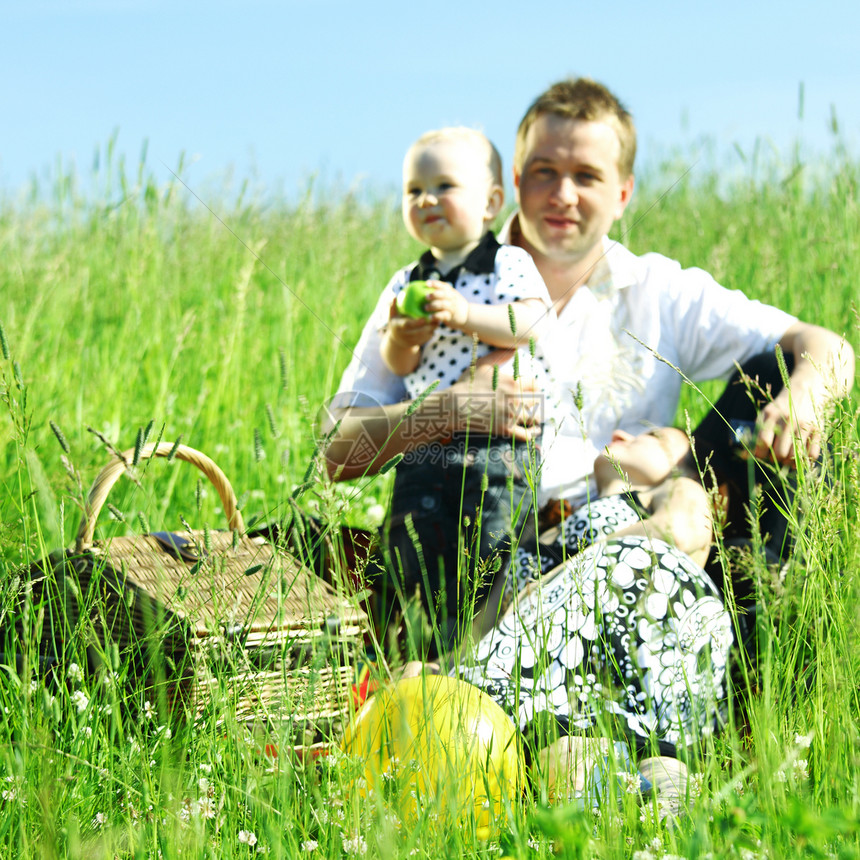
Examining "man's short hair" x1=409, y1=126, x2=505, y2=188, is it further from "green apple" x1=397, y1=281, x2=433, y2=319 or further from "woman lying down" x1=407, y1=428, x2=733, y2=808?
"woman lying down" x1=407, y1=428, x2=733, y2=808

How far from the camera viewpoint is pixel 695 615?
2027 millimetres

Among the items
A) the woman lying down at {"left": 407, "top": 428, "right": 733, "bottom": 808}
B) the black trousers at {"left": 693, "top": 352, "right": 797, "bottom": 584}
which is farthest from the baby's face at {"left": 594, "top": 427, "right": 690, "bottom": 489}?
the black trousers at {"left": 693, "top": 352, "right": 797, "bottom": 584}

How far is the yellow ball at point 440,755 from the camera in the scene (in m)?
1.36

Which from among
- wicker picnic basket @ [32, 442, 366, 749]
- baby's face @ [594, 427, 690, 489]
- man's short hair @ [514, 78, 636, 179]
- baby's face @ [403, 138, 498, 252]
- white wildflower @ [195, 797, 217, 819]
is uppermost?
man's short hair @ [514, 78, 636, 179]

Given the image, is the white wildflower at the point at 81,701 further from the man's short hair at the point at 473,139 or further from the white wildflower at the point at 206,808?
the man's short hair at the point at 473,139

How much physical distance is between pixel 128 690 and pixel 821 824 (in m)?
1.50

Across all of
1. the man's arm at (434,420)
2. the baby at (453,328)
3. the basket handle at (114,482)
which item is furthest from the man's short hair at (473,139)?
the basket handle at (114,482)

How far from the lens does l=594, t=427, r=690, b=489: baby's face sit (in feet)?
8.63

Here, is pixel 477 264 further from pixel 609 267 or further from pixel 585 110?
pixel 585 110

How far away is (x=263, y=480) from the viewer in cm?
359

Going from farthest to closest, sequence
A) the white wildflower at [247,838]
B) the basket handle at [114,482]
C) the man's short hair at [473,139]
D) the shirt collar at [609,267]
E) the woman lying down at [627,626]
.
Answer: the shirt collar at [609,267] → the man's short hair at [473,139] → the basket handle at [114,482] → the woman lying down at [627,626] → the white wildflower at [247,838]

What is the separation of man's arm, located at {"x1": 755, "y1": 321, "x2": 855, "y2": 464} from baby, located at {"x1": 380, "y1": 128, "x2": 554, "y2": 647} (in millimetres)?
691

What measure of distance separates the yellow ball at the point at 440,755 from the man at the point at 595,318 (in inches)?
46.3

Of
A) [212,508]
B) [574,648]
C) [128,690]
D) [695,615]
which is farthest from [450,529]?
→ [212,508]
